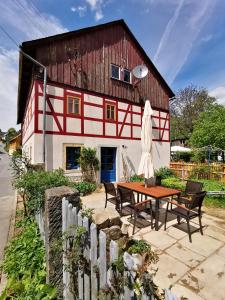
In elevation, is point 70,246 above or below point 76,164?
below

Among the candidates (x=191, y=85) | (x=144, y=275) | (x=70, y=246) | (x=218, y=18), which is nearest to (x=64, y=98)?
(x=218, y=18)

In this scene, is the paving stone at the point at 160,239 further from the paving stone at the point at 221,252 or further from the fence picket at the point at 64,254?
the fence picket at the point at 64,254

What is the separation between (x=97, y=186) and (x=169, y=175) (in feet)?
18.9

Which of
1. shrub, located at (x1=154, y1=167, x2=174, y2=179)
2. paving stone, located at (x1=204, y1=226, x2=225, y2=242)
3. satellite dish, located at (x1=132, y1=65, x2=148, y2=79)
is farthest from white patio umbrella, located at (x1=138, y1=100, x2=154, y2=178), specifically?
shrub, located at (x1=154, y1=167, x2=174, y2=179)

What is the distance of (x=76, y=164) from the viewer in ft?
32.2

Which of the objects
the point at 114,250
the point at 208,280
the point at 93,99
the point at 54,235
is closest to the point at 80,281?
the point at 54,235

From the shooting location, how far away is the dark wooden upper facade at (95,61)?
900 cm

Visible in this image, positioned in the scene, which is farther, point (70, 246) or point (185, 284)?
point (185, 284)

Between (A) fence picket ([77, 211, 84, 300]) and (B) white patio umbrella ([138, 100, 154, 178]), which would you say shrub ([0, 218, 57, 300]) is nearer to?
(A) fence picket ([77, 211, 84, 300])

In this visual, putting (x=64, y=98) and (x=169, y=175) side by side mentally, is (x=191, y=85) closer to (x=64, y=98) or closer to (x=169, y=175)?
(x=169, y=175)

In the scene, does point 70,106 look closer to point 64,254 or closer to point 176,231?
point 176,231

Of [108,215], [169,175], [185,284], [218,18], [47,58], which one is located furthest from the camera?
[169,175]

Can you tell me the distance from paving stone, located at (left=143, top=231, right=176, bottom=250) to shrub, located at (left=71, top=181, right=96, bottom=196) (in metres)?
4.95

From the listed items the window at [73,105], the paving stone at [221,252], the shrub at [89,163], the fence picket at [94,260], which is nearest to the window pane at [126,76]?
the window at [73,105]
